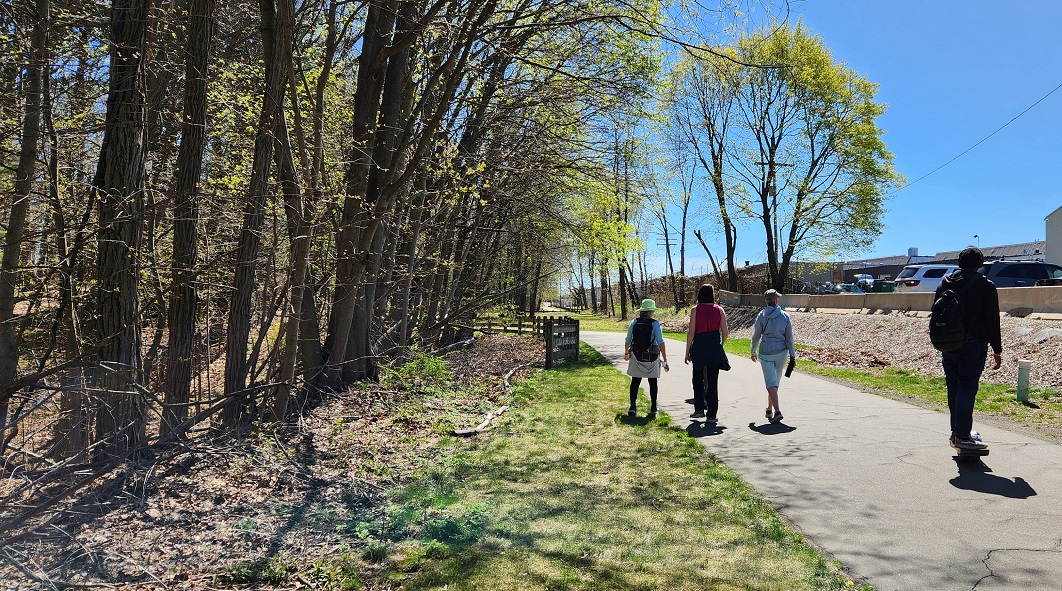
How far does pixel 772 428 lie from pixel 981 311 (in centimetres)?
286

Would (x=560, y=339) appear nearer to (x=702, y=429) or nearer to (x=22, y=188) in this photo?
(x=702, y=429)

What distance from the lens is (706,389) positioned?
9.22m

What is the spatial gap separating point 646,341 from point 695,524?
173 inches

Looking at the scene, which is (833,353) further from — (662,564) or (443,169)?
(662,564)

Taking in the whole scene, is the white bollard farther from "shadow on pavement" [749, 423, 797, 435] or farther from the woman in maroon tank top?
the woman in maroon tank top

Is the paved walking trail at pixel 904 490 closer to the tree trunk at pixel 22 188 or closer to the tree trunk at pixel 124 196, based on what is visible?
the tree trunk at pixel 124 196

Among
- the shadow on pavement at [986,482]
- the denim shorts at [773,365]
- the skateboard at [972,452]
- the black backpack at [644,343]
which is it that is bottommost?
the shadow on pavement at [986,482]

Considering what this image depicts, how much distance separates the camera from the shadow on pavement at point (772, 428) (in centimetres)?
803

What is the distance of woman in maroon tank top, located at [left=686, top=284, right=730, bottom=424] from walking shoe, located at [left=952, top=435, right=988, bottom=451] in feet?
9.90

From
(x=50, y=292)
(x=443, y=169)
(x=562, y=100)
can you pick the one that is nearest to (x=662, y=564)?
(x=50, y=292)

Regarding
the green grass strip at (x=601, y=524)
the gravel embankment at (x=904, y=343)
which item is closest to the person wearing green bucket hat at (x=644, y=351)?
the green grass strip at (x=601, y=524)

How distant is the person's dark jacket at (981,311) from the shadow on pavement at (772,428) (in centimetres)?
251

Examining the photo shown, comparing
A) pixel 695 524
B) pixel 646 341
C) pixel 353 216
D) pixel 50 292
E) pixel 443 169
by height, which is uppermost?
pixel 443 169

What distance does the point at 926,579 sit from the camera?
12.4ft
